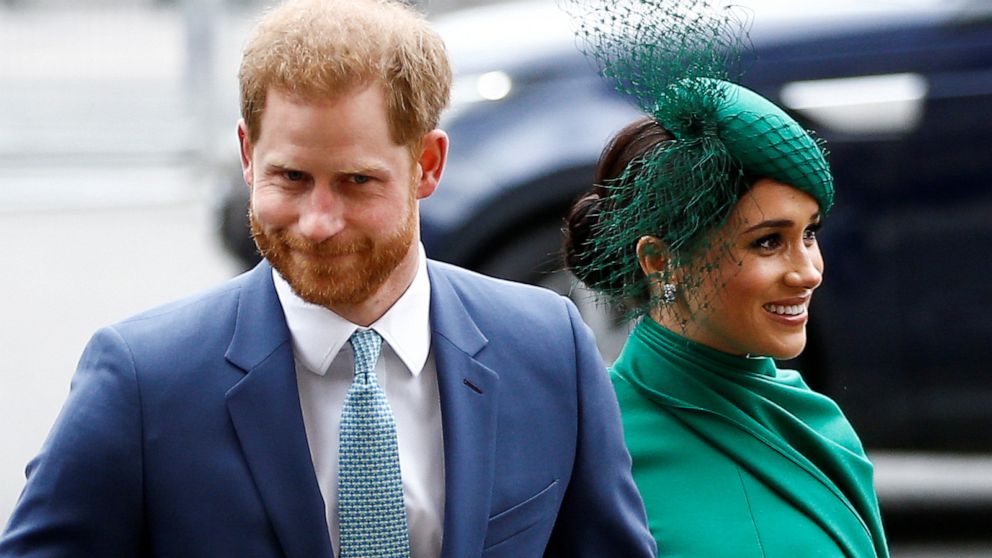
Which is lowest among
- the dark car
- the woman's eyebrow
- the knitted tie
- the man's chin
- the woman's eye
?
the dark car

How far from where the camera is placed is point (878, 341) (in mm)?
5555

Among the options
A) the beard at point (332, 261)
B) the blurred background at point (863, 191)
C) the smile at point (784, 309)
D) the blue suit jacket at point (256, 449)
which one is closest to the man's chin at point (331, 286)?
the beard at point (332, 261)

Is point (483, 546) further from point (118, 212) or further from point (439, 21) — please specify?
point (118, 212)

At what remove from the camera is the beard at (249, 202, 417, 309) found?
2.36 meters

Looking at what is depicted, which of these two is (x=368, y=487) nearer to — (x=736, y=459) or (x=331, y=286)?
(x=331, y=286)

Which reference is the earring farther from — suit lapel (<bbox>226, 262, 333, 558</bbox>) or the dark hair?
suit lapel (<bbox>226, 262, 333, 558</bbox>)

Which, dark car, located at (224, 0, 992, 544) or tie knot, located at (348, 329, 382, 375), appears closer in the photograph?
tie knot, located at (348, 329, 382, 375)

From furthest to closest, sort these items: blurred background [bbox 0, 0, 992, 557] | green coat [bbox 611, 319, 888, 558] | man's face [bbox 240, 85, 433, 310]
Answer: blurred background [bbox 0, 0, 992, 557]
green coat [bbox 611, 319, 888, 558]
man's face [bbox 240, 85, 433, 310]

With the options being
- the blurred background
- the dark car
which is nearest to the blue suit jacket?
the blurred background

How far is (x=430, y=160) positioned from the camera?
2502mm

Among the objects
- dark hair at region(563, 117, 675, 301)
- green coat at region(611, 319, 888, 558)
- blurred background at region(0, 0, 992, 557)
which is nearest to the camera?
green coat at region(611, 319, 888, 558)

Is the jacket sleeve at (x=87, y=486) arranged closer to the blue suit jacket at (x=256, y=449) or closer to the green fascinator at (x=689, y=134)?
the blue suit jacket at (x=256, y=449)

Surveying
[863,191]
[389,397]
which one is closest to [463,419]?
[389,397]

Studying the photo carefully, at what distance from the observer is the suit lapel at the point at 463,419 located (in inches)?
95.8
